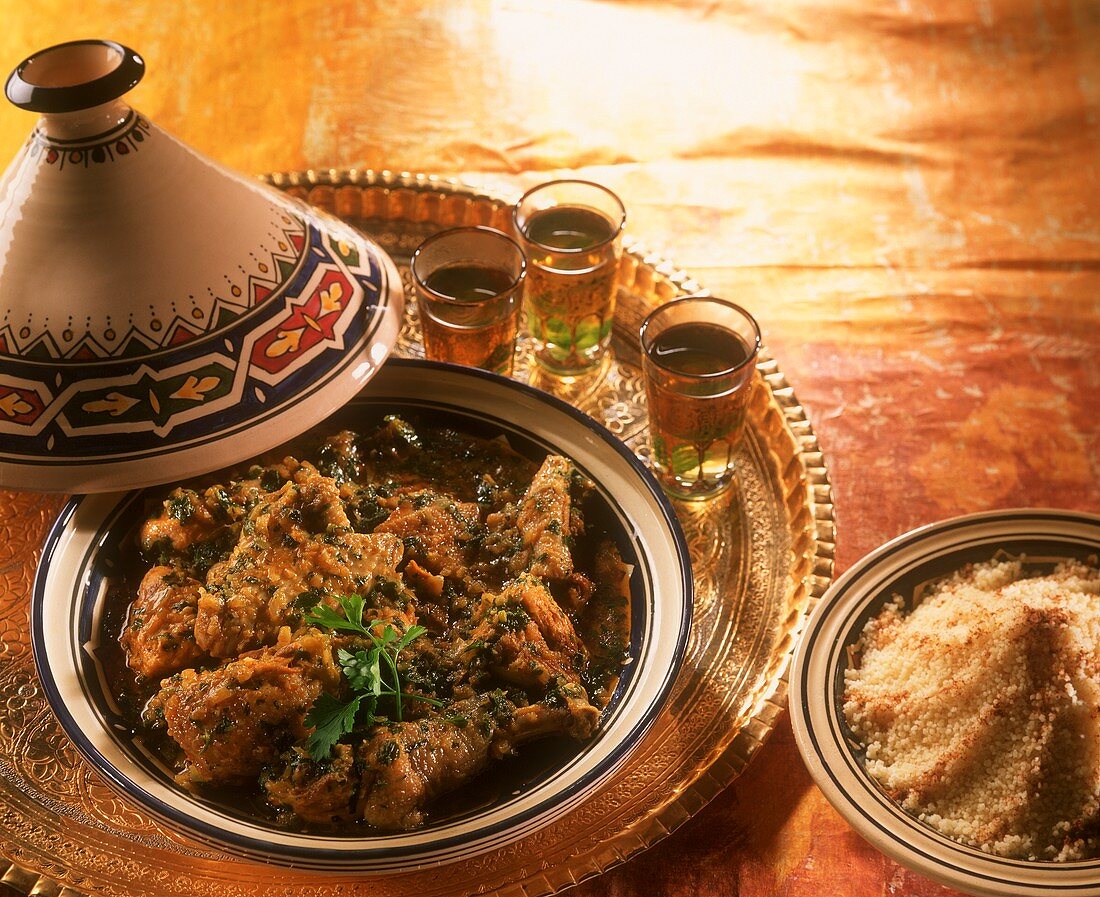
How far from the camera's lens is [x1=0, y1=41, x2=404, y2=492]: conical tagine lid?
2348 millimetres

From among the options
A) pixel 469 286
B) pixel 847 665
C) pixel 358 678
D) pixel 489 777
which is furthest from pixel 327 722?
pixel 469 286

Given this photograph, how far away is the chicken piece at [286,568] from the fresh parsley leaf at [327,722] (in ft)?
0.73

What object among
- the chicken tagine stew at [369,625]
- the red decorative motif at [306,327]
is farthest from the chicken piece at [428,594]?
the red decorative motif at [306,327]

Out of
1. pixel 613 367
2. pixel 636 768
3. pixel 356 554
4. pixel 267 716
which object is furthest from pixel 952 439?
pixel 267 716

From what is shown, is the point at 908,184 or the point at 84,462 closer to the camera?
the point at 84,462

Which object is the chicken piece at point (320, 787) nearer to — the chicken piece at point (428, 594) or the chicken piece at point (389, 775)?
the chicken piece at point (389, 775)

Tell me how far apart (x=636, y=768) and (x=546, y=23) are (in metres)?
3.21

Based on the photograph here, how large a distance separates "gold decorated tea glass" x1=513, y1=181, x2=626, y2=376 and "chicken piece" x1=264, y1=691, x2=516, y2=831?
4.26ft

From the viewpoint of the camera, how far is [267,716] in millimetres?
2115

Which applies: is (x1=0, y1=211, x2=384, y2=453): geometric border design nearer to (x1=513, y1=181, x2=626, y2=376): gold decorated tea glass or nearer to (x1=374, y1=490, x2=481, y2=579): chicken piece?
(x1=374, y1=490, x2=481, y2=579): chicken piece

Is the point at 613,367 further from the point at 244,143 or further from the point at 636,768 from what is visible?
the point at 244,143

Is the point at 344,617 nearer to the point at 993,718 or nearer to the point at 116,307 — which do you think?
the point at 116,307

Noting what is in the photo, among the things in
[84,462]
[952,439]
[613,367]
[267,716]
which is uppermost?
[84,462]

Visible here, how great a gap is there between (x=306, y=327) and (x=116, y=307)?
0.39 m
